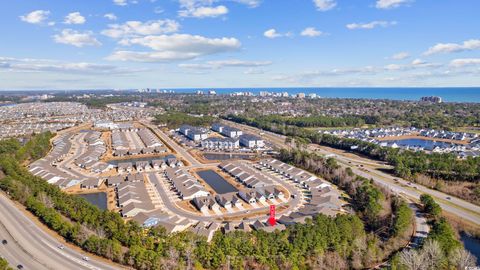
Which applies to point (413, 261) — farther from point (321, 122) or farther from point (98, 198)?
point (321, 122)

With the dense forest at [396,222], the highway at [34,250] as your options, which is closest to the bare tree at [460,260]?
the dense forest at [396,222]

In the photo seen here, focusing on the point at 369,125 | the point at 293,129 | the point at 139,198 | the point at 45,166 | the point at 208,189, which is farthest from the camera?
the point at 369,125

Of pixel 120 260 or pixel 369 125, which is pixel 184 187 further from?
pixel 369 125

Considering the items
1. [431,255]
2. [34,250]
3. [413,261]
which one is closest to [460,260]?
[431,255]

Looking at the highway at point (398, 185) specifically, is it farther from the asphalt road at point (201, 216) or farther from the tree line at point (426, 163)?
the asphalt road at point (201, 216)

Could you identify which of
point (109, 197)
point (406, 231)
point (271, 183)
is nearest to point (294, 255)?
point (406, 231)

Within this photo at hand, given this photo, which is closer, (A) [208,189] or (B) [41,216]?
(B) [41,216]
